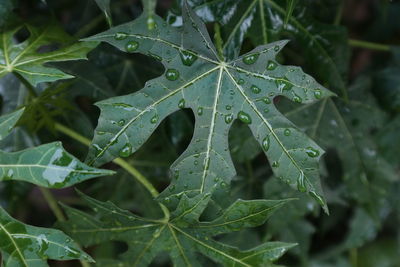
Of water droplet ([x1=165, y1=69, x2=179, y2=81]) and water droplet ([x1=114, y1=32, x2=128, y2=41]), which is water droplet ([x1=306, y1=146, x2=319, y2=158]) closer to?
water droplet ([x1=165, y1=69, x2=179, y2=81])

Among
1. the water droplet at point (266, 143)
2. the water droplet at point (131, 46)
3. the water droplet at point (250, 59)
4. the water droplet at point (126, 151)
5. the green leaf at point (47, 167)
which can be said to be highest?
the water droplet at point (131, 46)

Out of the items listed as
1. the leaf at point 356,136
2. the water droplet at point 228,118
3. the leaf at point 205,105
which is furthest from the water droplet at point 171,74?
the leaf at point 356,136

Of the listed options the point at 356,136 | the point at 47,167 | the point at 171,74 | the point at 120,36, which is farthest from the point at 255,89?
the point at 356,136

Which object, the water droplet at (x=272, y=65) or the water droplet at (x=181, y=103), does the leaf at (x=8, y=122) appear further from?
the water droplet at (x=272, y=65)

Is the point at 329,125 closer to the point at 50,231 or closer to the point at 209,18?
the point at 209,18

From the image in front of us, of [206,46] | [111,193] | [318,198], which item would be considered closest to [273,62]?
[206,46]

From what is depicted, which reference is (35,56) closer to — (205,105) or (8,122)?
(8,122)

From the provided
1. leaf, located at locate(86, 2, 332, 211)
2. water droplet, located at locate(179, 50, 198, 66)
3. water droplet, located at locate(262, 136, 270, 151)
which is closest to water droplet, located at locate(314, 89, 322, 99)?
leaf, located at locate(86, 2, 332, 211)
